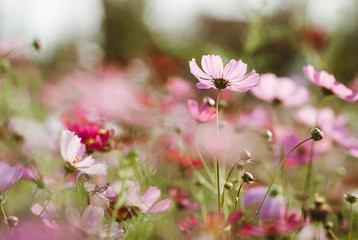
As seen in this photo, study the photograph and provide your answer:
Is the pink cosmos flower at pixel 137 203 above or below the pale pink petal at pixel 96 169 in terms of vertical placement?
below

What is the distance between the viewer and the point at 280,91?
87cm

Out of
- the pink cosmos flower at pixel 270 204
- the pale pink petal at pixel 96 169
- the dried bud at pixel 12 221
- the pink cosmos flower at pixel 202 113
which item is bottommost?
the pink cosmos flower at pixel 270 204

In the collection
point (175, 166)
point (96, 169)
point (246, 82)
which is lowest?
point (175, 166)

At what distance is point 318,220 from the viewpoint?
549mm

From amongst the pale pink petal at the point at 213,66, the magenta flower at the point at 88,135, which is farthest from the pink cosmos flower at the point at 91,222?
the pale pink petal at the point at 213,66

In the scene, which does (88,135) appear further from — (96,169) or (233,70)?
(233,70)

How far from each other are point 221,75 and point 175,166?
1.35 feet

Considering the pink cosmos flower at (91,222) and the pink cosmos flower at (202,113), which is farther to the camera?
the pink cosmos flower at (202,113)

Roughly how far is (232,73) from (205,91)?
38.9 inches

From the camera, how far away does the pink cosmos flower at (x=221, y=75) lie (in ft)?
1.87

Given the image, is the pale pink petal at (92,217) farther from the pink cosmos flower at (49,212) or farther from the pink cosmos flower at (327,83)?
the pink cosmos flower at (327,83)

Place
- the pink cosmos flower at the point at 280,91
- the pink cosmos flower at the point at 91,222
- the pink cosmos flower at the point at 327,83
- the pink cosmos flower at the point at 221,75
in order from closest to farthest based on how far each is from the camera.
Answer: the pink cosmos flower at the point at 91,222, the pink cosmos flower at the point at 221,75, the pink cosmos flower at the point at 327,83, the pink cosmos flower at the point at 280,91

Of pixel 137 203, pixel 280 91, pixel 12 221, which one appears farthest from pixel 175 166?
pixel 12 221

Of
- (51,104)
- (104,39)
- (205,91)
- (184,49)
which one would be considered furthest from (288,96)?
(104,39)
